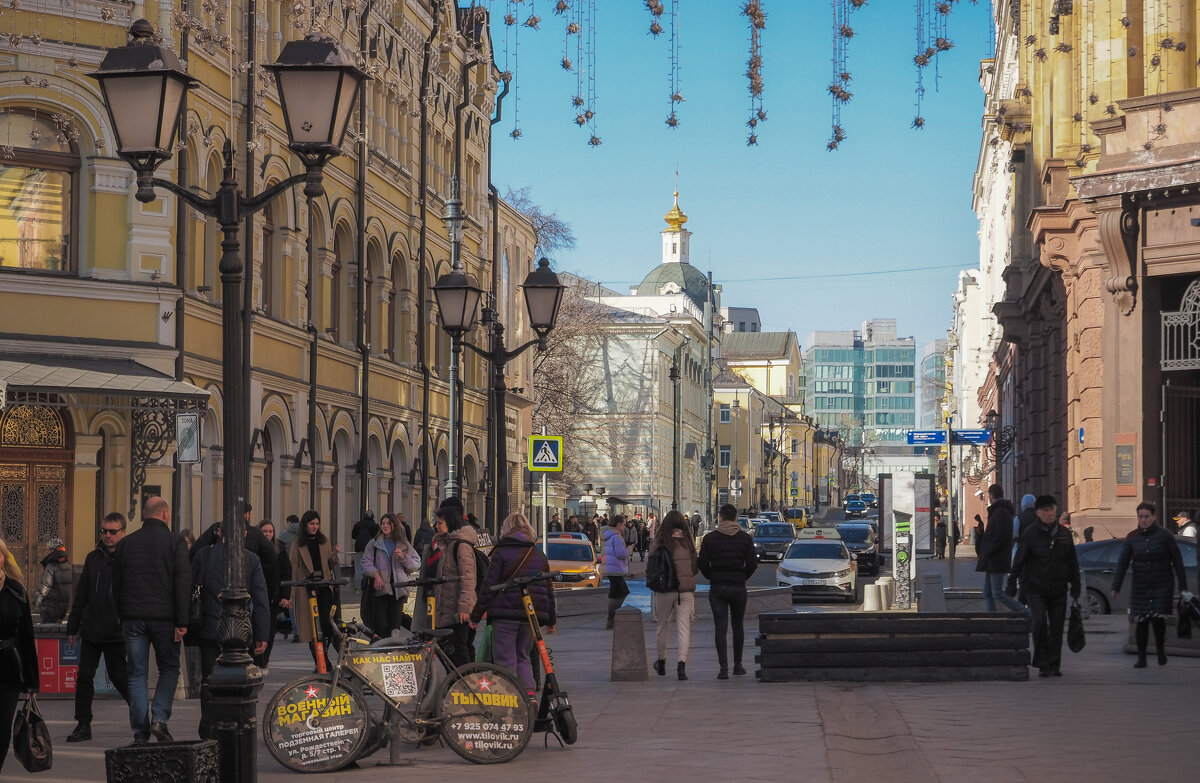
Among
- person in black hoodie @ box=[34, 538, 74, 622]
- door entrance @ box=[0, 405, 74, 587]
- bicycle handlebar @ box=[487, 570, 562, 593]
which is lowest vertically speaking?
person in black hoodie @ box=[34, 538, 74, 622]

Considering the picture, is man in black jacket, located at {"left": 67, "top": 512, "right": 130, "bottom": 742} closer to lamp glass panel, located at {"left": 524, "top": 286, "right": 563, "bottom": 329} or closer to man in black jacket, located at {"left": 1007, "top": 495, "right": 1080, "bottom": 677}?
man in black jacket, located at {"left": 1007, "top": 495, "right": 1080, "bottom": 677}

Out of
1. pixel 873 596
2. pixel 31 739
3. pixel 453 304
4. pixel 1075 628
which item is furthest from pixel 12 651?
pixel 873 596

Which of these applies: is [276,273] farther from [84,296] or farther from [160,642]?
[160,642]

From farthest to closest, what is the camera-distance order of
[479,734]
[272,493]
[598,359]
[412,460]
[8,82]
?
[598,359], [412,460], [272,493], [8,82], [479,734]

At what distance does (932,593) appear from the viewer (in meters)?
23.9

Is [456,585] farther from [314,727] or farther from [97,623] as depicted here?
[97,623]

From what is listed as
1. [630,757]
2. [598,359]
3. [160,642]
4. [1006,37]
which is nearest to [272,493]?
[160,642]

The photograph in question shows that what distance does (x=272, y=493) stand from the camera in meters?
32.4

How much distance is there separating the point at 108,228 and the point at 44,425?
3127 millimetres

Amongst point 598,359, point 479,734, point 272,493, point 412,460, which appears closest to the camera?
point 479,734

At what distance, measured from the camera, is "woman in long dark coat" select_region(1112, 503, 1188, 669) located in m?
18.4

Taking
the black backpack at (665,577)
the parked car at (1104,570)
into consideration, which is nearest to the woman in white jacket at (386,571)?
the black backpack at (665,577)

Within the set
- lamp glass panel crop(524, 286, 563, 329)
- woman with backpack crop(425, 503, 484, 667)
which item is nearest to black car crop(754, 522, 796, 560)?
lamp glass panel crop(524, 286, 563, 329)

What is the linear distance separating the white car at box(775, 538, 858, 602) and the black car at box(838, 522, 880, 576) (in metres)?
10.9
